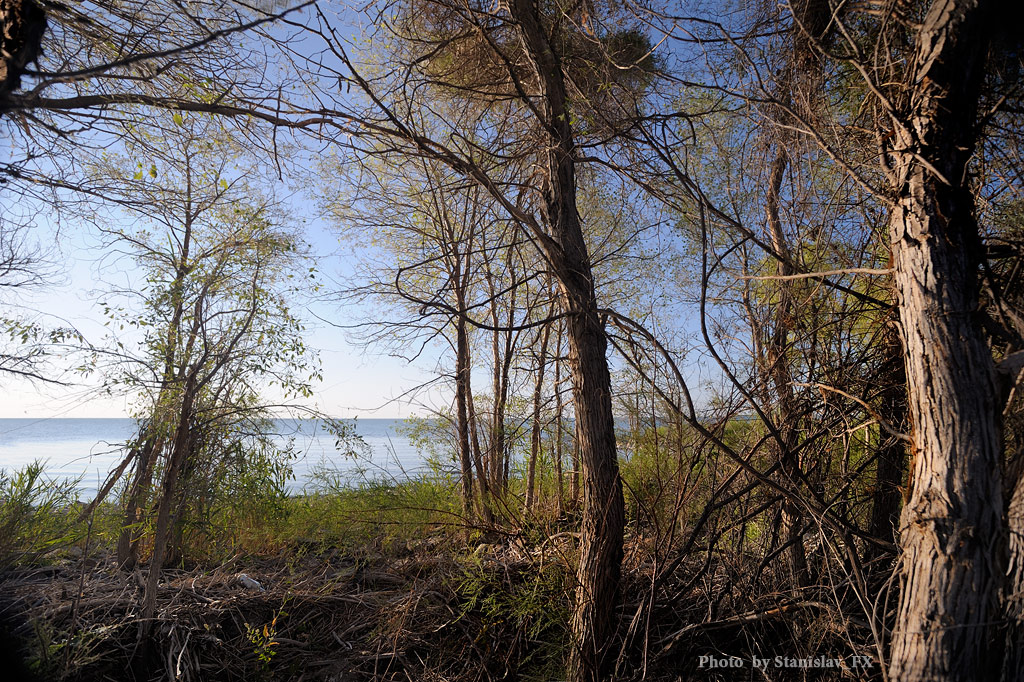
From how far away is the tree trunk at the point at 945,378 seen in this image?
153cm

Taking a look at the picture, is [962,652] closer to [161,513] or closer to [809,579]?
[809,579]

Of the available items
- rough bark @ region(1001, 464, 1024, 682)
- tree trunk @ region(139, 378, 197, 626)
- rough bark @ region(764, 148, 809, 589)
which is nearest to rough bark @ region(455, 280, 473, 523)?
tree trunk @ region(139, 378, 197, 626)

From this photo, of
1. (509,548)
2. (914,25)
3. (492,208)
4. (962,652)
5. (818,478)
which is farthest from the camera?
(492,208)

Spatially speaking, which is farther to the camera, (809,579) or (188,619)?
(188,619)

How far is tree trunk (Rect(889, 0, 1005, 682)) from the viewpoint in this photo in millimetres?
1531

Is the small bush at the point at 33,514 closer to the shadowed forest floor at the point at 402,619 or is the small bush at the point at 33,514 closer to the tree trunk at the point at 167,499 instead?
the shadowed forest floor at the point at 402,619

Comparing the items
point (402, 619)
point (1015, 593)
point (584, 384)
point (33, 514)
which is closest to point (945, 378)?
point (1015, 593)

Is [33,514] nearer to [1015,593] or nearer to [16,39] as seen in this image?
[16,39]

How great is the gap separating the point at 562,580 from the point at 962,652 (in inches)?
63.2

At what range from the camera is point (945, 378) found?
1593 mm

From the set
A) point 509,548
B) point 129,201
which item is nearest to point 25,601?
point 129,201

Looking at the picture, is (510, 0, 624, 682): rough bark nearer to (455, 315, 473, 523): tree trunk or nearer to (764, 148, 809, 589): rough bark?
(764, 148, 809, 589): rough bark

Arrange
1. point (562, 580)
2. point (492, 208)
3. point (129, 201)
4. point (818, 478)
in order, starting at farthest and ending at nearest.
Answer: point (492, 208) → point (129, 201) → point (562, 580) → point (818, 478)

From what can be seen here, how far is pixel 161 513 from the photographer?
10.3ft
